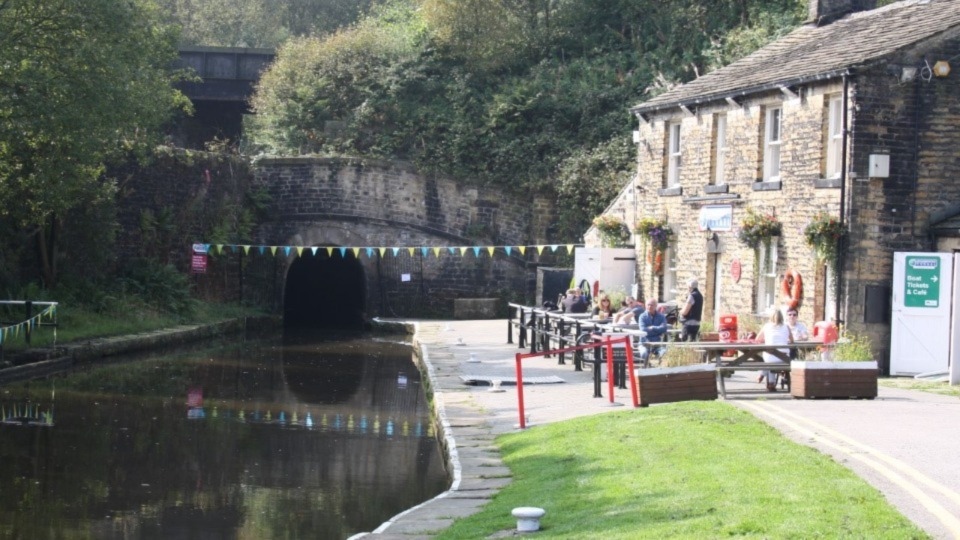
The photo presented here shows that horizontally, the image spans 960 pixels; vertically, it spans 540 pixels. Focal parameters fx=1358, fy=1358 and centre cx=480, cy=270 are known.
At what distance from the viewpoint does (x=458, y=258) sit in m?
38.7

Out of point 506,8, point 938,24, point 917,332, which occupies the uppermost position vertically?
point 506,8

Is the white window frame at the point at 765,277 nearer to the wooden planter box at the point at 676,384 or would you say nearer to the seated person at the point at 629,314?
the seated person at the point at 629,314

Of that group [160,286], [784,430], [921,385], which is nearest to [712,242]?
[921,385]

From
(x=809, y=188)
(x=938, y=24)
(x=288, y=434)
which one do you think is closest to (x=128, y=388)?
(x=288, y=434)

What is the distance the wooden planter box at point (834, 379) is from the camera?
1559 centimetres

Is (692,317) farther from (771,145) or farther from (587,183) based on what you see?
(587,183)

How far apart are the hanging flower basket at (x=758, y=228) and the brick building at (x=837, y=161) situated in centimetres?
15

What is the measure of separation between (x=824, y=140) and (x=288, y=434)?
403 inches

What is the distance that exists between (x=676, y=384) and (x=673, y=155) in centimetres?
1355

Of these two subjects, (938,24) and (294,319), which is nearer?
(938,24)

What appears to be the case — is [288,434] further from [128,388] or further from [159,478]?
[128,388]

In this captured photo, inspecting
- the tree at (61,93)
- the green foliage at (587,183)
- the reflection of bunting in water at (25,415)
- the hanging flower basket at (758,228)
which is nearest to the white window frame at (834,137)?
the hanging flower basket at (758,228)

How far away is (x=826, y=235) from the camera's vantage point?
69.5 ft

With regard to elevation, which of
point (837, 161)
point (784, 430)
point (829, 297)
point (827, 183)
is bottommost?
point (784, 430)
